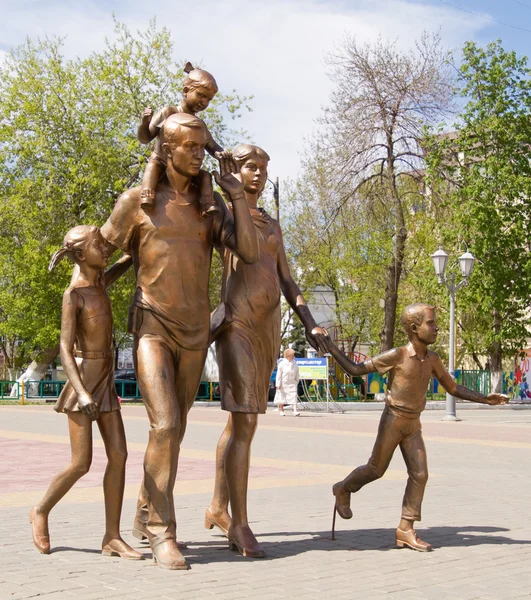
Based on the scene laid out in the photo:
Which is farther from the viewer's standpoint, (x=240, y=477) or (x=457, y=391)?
(x=457, y=391)

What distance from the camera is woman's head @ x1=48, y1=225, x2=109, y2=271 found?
578 centimetres

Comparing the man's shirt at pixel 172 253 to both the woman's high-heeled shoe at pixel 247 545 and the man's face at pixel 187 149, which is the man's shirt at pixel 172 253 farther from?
the woman's high-heeled shoe at pixel 247 545

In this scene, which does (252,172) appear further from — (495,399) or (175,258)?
(495,399)

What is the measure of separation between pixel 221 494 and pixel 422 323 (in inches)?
66.9

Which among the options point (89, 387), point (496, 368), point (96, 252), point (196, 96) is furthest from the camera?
point (496, 368)

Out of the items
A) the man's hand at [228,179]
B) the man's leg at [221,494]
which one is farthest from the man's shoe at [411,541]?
the man's hand at [228,179]

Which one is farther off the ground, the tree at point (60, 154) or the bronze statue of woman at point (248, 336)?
the tree at point (60, 154)

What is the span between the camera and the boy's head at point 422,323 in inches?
249

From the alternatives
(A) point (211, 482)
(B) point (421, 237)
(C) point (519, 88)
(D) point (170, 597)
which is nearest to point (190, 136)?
(D) point (170, 597)

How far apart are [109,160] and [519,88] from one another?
14.0 m

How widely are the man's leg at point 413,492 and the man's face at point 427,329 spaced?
0.58 m

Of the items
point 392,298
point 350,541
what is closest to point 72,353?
point 350,541

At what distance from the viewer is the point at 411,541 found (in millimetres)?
6043

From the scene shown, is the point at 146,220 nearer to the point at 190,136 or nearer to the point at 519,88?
the point at 190,136
